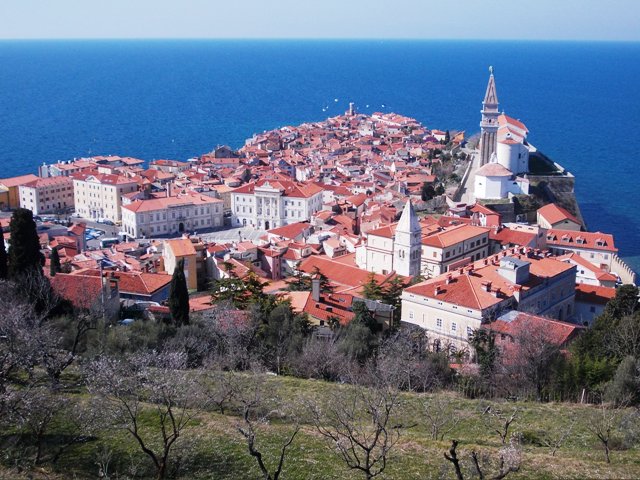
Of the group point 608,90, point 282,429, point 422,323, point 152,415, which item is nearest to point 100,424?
point 152,415

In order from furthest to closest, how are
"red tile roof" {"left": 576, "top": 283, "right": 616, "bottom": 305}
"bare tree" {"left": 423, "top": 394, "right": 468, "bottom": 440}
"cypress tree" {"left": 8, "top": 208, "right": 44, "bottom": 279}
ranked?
"red tile roof" {"left": 576, "top": 283, "right": 616, "bottom": 305}
"cypress tree" {"left": 8, "top": 208, "right": 44, "bottom": 279}
"bare tree" {"left": 423, "top": 394, "right": 468, "bottom": 440}

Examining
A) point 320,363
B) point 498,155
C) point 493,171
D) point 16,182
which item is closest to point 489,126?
point 498,155

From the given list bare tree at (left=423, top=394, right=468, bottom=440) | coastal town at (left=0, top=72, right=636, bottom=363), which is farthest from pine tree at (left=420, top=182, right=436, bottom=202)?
bare tree at (left=423, top=394, right=468, bottom=440)

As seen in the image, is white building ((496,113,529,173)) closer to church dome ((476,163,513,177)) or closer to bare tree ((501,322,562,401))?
church dome ((476,163,513,177))

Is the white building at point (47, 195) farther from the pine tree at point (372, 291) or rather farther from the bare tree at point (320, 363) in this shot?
the bare tree at point (320, 363)

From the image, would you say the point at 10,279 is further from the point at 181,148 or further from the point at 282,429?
the point at 181,148

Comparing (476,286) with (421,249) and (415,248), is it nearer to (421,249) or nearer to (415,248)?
(415,248)

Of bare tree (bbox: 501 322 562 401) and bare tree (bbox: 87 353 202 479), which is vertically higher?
bare tree (bbox: 87 353 202 479)
